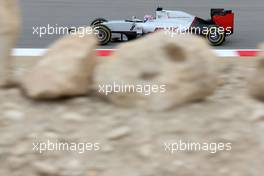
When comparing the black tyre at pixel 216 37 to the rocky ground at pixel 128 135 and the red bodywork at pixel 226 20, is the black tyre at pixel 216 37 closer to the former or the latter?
the red bodywork at pixel 226 20

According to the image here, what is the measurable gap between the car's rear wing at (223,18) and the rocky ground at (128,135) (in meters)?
6.16

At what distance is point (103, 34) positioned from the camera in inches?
366

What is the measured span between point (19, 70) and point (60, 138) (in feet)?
3.58

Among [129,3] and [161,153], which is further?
[129,3]

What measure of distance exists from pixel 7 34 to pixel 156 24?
539 centimetres

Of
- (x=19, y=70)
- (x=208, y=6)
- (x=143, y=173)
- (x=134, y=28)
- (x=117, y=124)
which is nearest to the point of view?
(x=143, y=173)

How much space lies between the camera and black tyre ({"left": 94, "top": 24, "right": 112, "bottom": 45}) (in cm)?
920

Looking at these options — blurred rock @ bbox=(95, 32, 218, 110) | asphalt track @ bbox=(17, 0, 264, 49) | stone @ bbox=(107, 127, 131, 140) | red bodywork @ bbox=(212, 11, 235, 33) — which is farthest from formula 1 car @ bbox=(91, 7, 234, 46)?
stone @ bbox=(107, 127, 131, 140)

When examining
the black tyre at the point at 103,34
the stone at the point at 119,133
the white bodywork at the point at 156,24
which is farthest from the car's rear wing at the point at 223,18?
the stone at the point at 119,133

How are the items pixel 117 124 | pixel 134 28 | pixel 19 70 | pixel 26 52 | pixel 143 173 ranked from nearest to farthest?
pixel 143 173 < pixel 117 124 < pixel 19 70 < pixel 26 52 < pixel 134 28

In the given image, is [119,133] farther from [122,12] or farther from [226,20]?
[122,12]

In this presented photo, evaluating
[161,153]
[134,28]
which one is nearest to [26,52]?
[161,153]

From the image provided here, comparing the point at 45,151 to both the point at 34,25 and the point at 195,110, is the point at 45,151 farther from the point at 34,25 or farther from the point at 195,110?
the point at 34,25

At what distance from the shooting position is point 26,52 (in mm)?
5070
